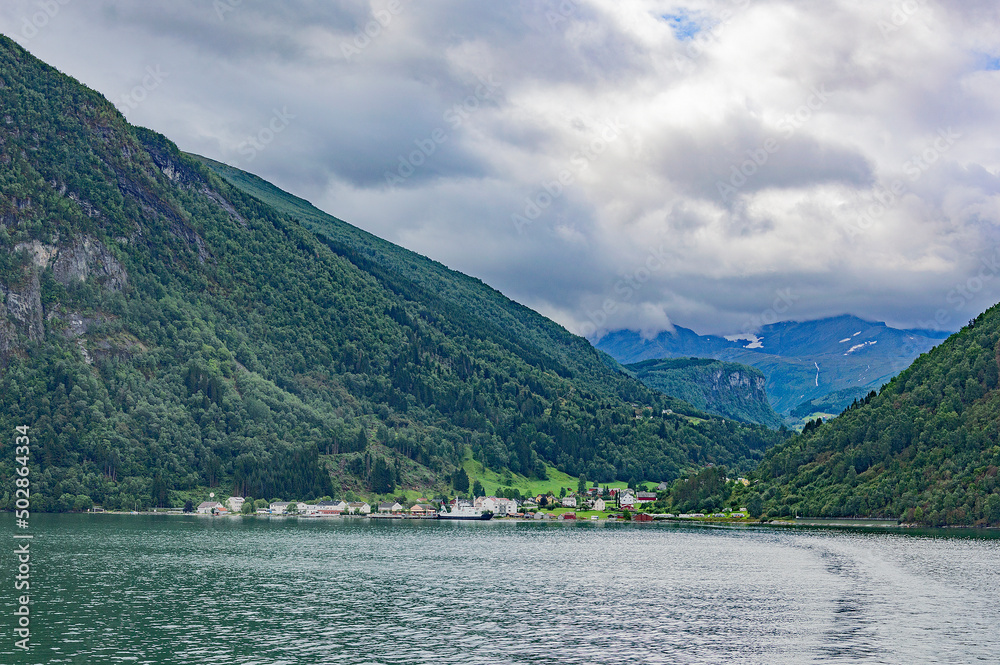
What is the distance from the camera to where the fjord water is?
224 ft

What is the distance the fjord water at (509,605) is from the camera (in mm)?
68375

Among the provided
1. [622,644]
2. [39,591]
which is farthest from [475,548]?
[622,644]

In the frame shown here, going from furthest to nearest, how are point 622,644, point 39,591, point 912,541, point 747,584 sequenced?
1. point 912,541
2. point 747,584
3. point 39,591
4. point 622,644

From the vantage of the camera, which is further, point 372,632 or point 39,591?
point 39,591

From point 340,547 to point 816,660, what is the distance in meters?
113

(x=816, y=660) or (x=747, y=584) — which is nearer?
(x=816, y=660)

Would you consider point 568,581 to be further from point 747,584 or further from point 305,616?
point 305,616

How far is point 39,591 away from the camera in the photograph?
305 ft

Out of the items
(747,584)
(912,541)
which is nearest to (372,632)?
(747,584)

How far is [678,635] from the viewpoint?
75500 millimetres

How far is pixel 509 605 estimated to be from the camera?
3617 inches

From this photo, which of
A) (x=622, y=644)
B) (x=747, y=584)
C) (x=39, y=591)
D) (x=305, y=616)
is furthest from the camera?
(x=747, y=584)

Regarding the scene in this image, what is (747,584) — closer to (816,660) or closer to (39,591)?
(816,660)

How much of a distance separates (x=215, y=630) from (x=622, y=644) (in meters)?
32.4
